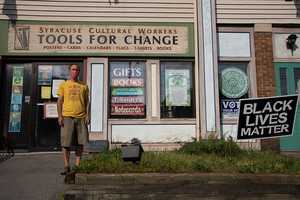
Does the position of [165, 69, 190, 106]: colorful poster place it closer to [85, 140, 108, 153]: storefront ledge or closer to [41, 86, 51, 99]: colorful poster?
[85, 140, 108, 153]: storefront ledge

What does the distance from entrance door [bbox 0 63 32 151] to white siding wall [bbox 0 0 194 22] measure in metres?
1.60

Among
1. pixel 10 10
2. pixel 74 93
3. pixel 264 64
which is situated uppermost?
pixel 10 10

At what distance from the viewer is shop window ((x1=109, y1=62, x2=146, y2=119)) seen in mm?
5910

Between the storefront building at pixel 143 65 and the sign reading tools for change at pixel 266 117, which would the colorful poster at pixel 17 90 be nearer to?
A: the storefront building at pixel 143 65

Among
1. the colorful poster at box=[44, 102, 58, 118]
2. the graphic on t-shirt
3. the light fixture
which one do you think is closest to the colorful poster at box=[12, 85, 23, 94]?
the colorful poster at box=[44, 102, 58, 118]

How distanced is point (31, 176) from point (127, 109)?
9.55 ft

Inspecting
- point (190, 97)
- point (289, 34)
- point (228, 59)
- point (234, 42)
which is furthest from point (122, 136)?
point (289, 34)

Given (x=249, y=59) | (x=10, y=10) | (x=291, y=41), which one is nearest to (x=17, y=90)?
(x=10, y=10)

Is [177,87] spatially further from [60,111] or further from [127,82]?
[60,111]

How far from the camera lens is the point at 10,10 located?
575 centimetres

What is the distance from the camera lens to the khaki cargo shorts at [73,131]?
136 inches

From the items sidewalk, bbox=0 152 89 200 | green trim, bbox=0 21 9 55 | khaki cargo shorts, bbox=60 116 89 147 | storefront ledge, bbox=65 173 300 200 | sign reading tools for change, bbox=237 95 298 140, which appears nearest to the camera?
storefront ledge, bbox=65 173 300 200

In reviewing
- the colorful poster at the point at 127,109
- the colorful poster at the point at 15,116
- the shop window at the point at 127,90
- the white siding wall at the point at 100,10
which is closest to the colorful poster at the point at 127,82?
the shop window at the point at 127,90

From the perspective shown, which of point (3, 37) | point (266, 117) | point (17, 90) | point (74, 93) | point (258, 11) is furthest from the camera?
point (258, 11)
